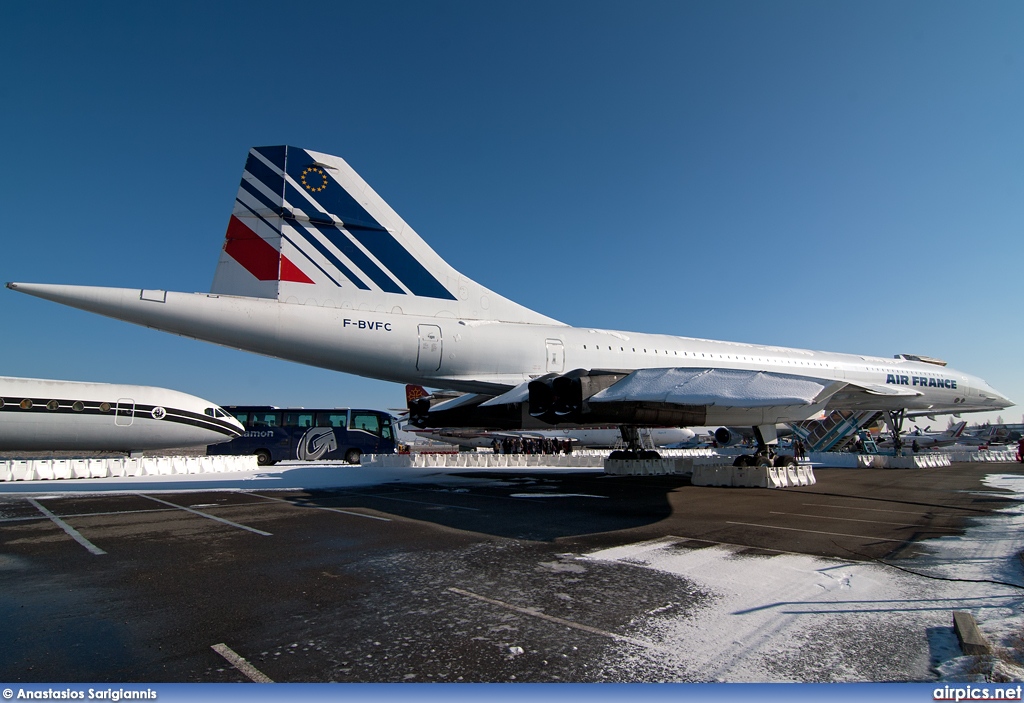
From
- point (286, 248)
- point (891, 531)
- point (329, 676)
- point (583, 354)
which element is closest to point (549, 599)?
point (329, 676)

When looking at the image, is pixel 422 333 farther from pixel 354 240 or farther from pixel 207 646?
pixel 207 646

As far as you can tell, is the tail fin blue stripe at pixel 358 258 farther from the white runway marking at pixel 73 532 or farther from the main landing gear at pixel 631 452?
the main landing gear at pixel 631 452

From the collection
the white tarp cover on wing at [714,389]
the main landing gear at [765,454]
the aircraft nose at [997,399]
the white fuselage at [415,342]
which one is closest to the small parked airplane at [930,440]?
the aircraft nose at [997,399]

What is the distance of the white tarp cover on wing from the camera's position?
8492 mm

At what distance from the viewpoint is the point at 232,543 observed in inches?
238

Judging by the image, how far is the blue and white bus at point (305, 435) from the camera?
2476 cm

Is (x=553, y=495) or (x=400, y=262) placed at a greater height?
(x=400, y=262)

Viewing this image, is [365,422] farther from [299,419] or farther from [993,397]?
[993,397]

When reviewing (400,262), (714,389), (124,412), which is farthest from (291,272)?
(124,412)

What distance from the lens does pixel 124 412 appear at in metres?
17.7

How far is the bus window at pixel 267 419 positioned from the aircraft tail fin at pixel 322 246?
56.2ft

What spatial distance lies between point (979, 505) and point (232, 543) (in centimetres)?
1242

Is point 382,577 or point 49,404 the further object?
point 49,404

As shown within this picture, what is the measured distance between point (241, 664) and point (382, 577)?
182 centimetres
